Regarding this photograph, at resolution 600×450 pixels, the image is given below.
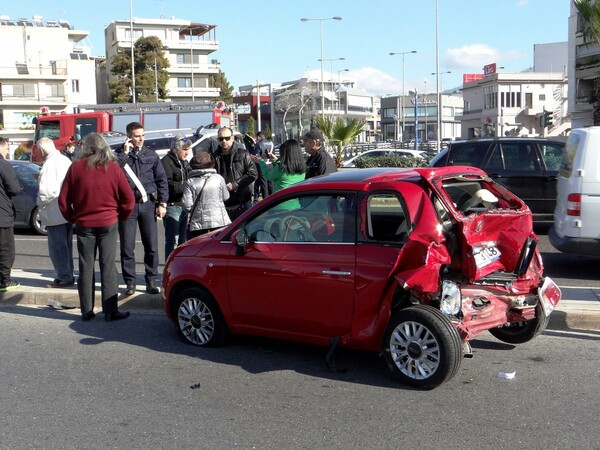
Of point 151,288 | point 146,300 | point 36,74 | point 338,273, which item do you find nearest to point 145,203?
point 151,288

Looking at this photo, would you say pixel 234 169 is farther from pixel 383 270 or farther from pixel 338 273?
pixel 383 270

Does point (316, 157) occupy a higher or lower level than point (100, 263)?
higher

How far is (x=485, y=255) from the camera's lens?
5957 mm

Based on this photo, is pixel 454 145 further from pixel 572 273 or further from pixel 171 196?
pixel 171 196

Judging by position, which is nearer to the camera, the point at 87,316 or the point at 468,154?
the point at 87,316

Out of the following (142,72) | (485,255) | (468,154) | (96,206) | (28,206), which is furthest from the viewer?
(142,72)

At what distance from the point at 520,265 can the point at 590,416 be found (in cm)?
154

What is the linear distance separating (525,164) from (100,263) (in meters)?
7.92

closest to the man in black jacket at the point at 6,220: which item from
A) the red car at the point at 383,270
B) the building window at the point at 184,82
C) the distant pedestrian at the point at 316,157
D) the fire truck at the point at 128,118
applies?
the red car at the point at 383,270

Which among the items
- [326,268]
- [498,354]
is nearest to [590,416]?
[498,354]

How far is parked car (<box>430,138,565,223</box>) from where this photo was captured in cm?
1245

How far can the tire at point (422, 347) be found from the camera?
5254 mm

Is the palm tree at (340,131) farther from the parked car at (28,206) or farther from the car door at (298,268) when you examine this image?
the car door at (298,268)

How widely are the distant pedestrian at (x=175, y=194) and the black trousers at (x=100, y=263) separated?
1248 mm
